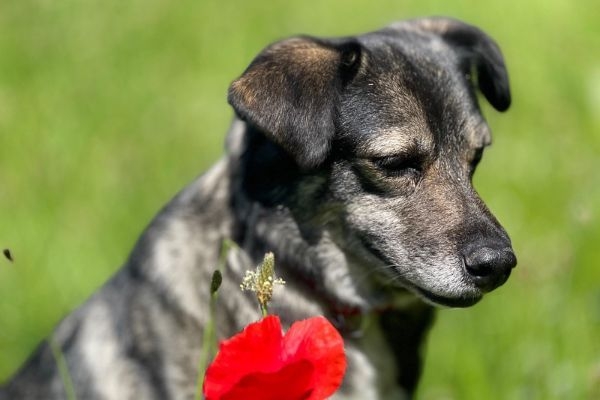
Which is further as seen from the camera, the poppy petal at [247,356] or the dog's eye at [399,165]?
the dog's eye at [399,165]

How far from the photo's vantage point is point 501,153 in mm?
6496

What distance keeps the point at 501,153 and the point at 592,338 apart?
7.62 feet

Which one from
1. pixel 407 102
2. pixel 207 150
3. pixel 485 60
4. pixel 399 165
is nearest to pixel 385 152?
pixel 399 165

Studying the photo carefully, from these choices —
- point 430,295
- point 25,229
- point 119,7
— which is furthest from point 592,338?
point 119,7

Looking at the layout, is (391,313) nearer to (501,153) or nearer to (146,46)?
(501,153)

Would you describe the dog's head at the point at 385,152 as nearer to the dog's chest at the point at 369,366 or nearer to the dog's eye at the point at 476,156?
the dog's eye at the point at 476,156

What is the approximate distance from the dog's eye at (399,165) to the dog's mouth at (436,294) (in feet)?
0.75

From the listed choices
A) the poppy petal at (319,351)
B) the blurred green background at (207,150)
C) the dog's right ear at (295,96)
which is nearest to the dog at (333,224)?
the dog's right ear at (295,96)

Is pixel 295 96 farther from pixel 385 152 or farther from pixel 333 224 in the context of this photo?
pixel 333 224

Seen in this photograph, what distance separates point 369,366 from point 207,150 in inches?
126

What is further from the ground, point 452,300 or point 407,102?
point 407,102

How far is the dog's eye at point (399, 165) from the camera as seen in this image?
3.28 meters

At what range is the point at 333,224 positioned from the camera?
347 cm

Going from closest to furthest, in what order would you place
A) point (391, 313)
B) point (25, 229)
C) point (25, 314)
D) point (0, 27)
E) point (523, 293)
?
point (391, 313)
point (523, 293)
point (25, 314)
point (25, 229)
point (0, 27)
